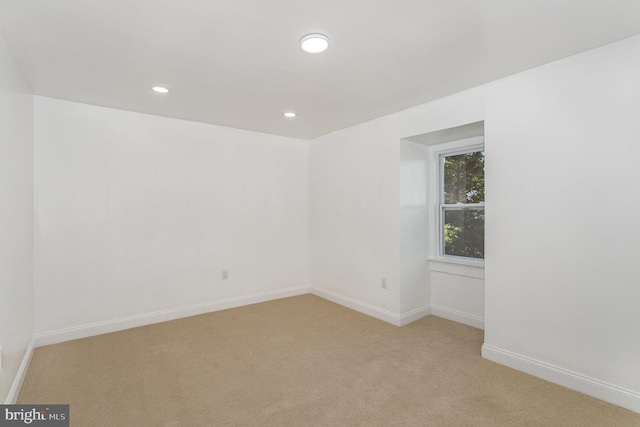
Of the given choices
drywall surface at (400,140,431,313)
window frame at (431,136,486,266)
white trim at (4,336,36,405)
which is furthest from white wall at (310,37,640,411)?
white trim at (4,336,36,405)

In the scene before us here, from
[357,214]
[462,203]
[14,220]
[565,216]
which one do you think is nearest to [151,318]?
[14,220]

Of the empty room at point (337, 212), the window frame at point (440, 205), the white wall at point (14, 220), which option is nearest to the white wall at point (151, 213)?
the empty room at point (337, 212)

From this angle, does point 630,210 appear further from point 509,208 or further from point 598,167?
point 509,208

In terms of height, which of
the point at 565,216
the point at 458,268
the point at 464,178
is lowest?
the point at 458,268

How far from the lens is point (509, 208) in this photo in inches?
102

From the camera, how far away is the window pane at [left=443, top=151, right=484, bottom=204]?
3.52 m

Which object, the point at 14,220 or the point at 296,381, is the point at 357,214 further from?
the point at 14,220

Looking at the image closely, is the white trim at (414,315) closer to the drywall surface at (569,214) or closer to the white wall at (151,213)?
the drywall surface at (569,214)

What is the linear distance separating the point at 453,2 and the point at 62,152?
355 cm

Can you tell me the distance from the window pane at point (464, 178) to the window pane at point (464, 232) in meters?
0.15

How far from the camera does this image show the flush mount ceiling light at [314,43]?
196 centimetres

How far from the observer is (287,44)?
2.07 m

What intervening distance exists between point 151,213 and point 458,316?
12.0 feet

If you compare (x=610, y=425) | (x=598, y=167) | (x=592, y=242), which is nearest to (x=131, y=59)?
(x=598, y=167)
